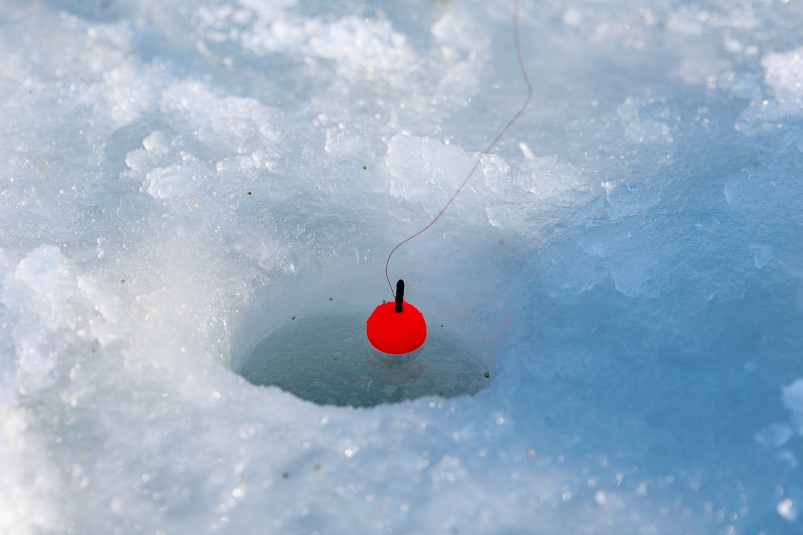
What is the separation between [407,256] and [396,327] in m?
0.34

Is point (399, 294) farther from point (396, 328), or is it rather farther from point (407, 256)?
point (407, 256)

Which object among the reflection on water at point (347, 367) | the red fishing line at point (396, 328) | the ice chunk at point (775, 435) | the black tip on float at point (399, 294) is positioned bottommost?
the reflection on water at point (347, 367)

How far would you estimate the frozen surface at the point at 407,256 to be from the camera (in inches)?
53.8

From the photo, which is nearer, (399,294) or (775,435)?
(775,435)

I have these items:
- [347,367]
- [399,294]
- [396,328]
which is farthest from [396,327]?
[347,367]

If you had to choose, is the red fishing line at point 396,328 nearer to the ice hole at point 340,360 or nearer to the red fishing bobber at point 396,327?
the red fishing bobber at point 396,327

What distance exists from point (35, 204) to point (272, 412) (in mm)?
1090

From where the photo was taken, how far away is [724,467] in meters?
1.39

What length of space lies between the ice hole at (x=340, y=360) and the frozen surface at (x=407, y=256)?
0.12 feet

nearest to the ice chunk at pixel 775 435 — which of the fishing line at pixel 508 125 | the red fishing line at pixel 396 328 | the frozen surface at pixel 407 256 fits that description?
the frozen surface at pixel 407 256

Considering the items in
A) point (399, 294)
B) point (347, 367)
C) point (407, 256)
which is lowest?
point (347, 367)

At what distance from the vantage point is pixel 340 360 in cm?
192

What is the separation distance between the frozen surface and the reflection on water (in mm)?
80

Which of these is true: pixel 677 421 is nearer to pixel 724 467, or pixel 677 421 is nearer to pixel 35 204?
pixel 724 467
